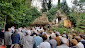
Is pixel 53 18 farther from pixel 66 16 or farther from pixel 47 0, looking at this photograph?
pixel 47 0

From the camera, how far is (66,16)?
24281 mm

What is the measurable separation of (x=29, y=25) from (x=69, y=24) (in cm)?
824

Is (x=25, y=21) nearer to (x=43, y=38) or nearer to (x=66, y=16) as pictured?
(x=66, y=16)

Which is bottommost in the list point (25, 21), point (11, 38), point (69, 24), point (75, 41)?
point (69, 24)

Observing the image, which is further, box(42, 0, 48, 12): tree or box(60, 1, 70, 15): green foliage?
box(42, 0, 48, 12): tree

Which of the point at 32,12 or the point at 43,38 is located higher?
the point at 43,38

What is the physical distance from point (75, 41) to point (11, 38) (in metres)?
4.04

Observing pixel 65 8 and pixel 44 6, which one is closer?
pixel 65 8

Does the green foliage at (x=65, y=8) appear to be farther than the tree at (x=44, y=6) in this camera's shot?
No

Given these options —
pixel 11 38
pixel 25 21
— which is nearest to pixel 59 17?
pixel 25 21

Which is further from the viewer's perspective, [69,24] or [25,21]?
[69,24]

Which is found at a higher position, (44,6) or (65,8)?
(44,6)

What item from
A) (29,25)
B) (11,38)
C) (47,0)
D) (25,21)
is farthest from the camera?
(47,0)

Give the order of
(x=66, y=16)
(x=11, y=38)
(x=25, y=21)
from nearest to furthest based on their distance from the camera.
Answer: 1. (x=11, y=38)
2. (x=25, y=21)
3. (x=66, y=16)
